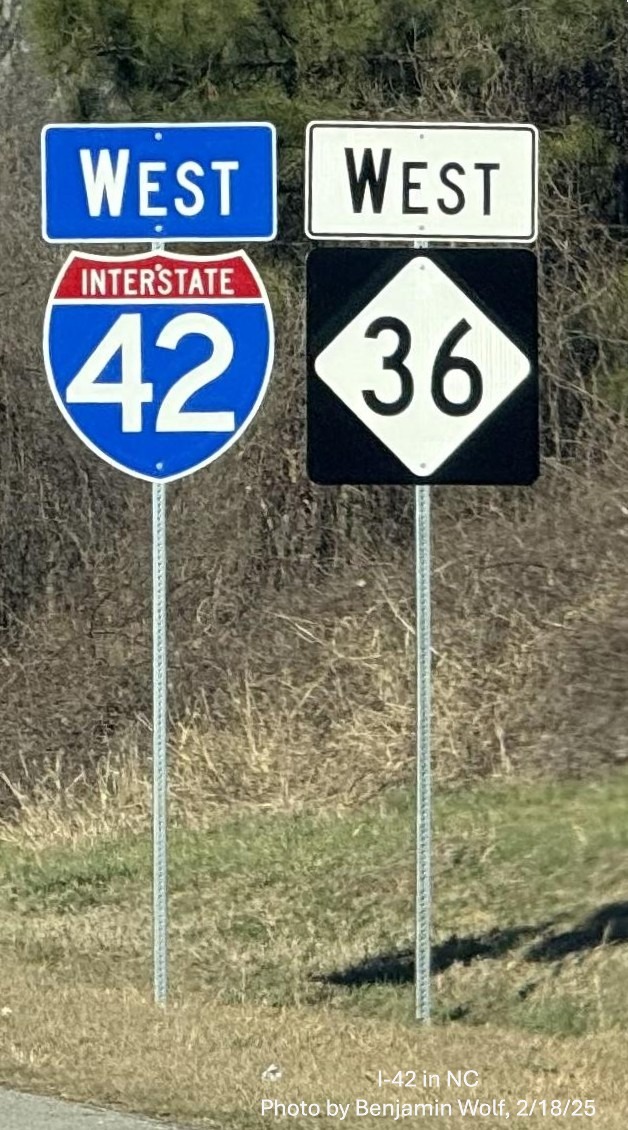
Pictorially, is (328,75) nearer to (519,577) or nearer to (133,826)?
(519,577)

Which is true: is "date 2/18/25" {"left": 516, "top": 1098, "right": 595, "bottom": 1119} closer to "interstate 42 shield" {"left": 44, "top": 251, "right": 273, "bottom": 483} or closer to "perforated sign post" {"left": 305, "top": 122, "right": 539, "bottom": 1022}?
"perforated sign post" {"left": 305, "top": 122, "right": 539, "bottom": 1022}

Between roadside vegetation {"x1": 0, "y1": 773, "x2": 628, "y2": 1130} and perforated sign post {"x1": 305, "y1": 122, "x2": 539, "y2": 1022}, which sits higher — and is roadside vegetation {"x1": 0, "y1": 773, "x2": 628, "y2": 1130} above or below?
below

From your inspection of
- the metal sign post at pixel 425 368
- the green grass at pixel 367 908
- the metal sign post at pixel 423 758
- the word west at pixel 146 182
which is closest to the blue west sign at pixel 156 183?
the word west at pixel 146 182

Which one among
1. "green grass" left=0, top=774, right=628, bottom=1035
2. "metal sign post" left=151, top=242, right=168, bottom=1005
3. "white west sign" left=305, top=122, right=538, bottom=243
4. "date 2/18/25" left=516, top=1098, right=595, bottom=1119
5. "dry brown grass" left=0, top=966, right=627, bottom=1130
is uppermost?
"white west sign" left=305, top=122, right=538, bottom=243

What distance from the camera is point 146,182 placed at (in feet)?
25.5

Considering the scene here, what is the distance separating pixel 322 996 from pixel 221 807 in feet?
12.0

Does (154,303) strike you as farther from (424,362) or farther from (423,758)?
(423,758)

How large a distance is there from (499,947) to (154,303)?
3092mm

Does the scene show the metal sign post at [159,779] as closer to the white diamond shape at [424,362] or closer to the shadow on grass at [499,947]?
the white diamond shape at [424,362]

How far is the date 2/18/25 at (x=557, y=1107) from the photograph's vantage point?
6.01 metres

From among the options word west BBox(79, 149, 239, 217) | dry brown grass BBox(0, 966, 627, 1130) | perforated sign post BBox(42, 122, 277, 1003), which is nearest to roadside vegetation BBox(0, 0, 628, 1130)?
dry brown grass BBox(0, 966, 627, 1130)

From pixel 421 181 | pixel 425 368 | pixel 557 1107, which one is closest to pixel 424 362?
pixel 425 368

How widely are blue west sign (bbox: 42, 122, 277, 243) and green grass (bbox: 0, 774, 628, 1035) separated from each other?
9.94 feet

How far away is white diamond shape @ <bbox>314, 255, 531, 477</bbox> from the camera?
729 centimetres
